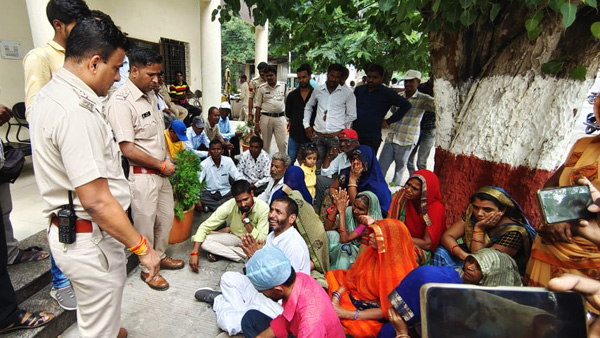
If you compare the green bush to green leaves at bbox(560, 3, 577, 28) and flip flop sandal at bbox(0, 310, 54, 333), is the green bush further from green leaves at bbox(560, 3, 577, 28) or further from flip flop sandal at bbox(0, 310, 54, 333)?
green leaves at bbox(560, 3, 577, 28)

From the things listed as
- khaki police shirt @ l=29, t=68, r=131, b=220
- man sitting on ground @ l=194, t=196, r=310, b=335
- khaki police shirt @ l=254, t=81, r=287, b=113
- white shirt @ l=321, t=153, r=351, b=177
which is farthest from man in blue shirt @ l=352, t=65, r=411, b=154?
khaki police shirt @ l=29, t=68, r=131, b=220

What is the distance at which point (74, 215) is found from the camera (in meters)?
1.45

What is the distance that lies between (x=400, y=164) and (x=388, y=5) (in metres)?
3.52

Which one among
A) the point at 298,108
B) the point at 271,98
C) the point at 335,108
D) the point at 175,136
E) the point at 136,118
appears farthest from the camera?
the point at 271,98

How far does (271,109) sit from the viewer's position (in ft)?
18.8

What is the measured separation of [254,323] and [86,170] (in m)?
1.47

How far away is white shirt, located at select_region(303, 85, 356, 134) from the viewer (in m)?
4.52

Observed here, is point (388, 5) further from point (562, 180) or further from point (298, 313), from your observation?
point (298, 313)

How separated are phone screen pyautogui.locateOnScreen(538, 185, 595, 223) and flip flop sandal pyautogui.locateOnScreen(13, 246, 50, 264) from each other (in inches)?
137

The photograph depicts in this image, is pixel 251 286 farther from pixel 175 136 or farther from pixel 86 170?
pixel 175 136

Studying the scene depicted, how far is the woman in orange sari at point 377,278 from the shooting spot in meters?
2.34

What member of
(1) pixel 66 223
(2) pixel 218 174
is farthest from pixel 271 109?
(1) pixel 66 223

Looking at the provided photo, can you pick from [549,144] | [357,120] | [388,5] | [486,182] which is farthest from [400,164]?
[388,5]

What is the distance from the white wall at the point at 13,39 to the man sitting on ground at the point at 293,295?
5098mm
